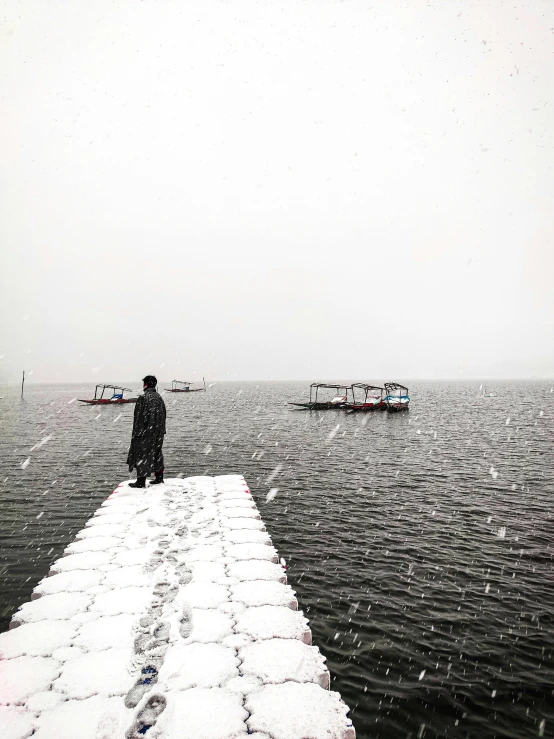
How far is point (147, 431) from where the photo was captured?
9.30 metres

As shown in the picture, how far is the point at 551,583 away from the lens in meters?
8.87

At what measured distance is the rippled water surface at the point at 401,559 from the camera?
5.60m

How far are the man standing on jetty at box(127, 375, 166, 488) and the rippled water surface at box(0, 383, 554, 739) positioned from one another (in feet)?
10.6

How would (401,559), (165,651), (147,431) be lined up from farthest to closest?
(401,559), (147,431), (165,651)

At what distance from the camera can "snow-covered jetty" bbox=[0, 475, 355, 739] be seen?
296cm

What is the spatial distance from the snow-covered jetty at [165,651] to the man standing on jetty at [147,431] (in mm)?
3005

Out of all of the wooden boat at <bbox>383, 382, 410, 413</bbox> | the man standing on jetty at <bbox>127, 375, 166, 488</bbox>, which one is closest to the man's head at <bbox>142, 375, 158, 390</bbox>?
the man standing on jetty at <bbox>127, 375, 166, 488</bbox>

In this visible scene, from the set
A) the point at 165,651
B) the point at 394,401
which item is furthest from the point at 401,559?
the point at 394,401

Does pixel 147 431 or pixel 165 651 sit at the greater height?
pixel 147 431

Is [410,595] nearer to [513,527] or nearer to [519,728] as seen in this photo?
[519,728]

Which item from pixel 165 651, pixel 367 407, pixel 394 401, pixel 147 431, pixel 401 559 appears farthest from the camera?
pixel 394 401

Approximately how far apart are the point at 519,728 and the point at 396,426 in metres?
38.4

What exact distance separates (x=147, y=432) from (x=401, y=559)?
22.2ft

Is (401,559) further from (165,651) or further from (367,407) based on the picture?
(367,407)
